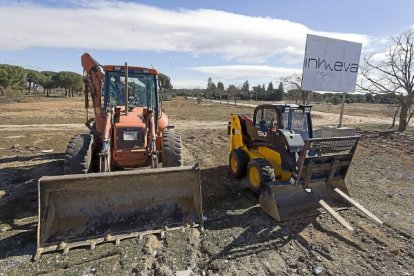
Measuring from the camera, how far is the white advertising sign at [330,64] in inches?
507

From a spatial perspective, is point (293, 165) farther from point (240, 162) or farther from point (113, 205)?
point (113, 205)

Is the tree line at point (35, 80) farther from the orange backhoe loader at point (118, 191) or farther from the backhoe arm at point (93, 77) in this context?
the orange backhoe loader at point (118, 191)

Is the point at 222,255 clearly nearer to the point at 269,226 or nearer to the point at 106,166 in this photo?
the point at 269,226

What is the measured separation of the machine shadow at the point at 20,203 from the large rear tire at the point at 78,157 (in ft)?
3.14

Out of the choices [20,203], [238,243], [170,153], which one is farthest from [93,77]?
[238,243]

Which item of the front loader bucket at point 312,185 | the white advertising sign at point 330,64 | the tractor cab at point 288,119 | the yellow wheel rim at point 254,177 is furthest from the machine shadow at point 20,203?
the white advertising sign at point 330,64

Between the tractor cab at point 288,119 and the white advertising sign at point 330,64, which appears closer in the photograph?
the tractor cab at point 288,119

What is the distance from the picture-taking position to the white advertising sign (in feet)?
42.2

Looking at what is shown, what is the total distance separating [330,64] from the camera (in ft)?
45.0

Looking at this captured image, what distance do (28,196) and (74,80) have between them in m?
52.2

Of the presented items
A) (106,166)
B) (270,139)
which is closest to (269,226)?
(270,139)

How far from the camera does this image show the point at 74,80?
52.4 metres

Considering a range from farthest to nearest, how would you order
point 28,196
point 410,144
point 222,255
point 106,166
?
point 410,144
point 28,196
point 106,166
point 222,255

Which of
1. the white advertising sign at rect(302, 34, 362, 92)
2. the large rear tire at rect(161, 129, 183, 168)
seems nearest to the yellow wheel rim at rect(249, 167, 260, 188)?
the large rear tire at rect(161, 129, 183, 168)
